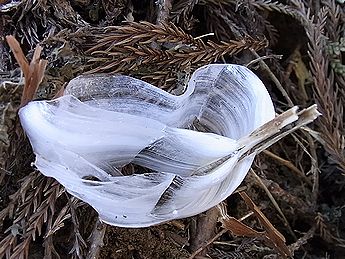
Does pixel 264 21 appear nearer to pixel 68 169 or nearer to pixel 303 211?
pixel 303 211

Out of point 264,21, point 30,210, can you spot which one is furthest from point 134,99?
point 264,21

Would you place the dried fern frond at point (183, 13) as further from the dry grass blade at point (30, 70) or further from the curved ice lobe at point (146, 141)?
the dry grass blade at point (30, 70)

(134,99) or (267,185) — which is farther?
(267,185)

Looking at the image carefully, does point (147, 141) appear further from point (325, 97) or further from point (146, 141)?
point (325, 97)

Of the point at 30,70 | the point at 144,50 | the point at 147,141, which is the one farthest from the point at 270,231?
the point at 30,70

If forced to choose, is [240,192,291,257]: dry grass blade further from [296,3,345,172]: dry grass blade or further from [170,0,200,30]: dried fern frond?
[170,0,200,30]: dried fern frond

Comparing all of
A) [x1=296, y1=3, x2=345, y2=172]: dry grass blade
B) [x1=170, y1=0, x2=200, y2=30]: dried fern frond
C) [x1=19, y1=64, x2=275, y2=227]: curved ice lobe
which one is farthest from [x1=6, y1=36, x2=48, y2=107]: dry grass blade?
[x1=296, y1=3, x2=345, y2=172]: dry grass blade
